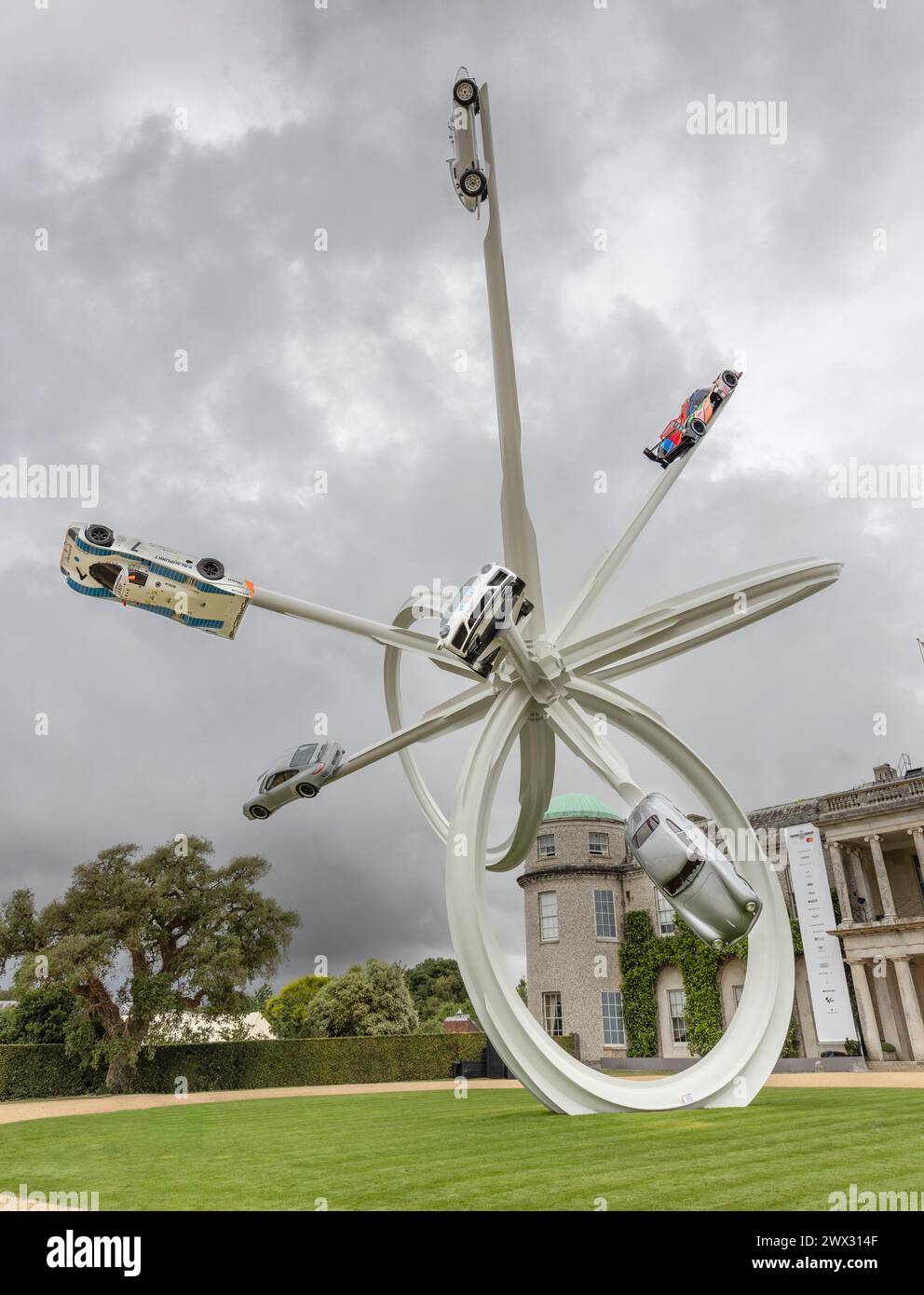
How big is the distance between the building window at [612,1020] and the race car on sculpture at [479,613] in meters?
34.1

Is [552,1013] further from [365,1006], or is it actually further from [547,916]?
[365,1006]

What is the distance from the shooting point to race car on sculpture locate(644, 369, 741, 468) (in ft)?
63.3

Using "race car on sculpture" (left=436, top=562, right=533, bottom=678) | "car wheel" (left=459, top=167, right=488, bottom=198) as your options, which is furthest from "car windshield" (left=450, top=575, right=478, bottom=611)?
"car wheel" (left=459, top=167, right=488, bottom=198)

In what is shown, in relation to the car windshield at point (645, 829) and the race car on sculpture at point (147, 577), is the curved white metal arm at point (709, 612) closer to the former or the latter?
the car windshield at point (645, 829)

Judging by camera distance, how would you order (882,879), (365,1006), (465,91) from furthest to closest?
(365,1006)
(882,879)
(465,91)

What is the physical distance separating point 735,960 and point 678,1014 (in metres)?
4.65

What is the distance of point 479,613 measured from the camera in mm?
11773

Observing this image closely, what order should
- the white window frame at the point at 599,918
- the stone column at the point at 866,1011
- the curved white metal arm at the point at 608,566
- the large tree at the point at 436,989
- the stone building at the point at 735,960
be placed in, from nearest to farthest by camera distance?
the curved white metal arm at the point at 608,566
the stone column at the point at 866,1011
the stone building at the point at 735,960
the white window frame at the point at 599,918
the large tree at the point at 436,989

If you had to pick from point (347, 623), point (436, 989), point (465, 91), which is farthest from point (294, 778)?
point (436, 989)

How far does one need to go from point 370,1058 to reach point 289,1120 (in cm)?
2141

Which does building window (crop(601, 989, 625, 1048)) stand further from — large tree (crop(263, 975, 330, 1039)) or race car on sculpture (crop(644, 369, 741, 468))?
large tree (crop(263, 975, 330, 1039))

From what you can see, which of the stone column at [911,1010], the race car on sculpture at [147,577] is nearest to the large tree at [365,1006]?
the stone column at [911,1010]

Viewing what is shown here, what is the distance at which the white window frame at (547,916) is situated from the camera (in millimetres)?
42631
